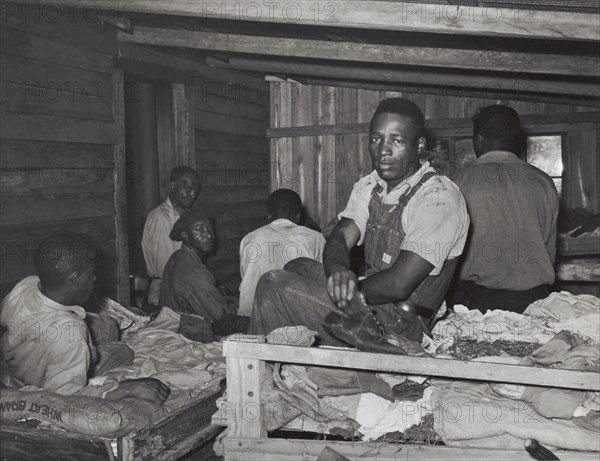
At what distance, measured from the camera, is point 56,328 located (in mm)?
3441

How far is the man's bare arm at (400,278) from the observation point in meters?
3.08

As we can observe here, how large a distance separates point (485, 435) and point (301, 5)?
2.60 m

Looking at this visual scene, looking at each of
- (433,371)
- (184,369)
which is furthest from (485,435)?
(184,369)

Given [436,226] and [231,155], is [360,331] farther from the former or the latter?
[231,155]

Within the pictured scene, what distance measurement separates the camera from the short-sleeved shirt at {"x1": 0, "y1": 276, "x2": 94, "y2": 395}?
3.49 metres

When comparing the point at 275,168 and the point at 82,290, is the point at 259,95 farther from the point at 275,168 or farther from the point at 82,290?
the point at 82,290

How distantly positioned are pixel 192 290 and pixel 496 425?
12.0 feet

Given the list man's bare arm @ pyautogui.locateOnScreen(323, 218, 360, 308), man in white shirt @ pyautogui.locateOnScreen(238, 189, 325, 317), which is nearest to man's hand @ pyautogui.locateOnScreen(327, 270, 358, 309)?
man's bare arm @ pyautogui.locateOnScreen(323, 218, 360, 308)

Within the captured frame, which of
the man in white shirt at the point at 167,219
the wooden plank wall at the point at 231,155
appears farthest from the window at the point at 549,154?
the man in white shirt at the point at 167,219

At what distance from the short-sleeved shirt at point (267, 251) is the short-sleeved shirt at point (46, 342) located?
6.66ft

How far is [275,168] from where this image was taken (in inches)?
372

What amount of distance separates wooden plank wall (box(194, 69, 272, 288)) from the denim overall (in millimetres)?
4514

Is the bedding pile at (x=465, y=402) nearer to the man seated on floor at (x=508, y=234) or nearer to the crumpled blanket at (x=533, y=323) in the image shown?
the crumpled blanket at (x=533, y=323)

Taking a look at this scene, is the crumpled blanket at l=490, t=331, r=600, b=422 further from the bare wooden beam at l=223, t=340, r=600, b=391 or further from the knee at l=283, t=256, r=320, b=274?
the knee at l=283, t=256, r=320, b=274
